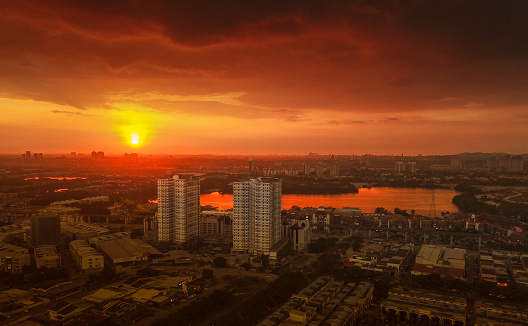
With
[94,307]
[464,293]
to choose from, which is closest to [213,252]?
[94,307]

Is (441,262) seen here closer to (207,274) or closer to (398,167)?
(207,274)

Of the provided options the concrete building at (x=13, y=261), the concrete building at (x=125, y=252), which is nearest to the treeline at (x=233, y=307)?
the concrete building at (x=125, y=252)

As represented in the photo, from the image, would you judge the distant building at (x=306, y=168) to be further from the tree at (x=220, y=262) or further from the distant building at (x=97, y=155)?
the tree at (x=220, y=262)

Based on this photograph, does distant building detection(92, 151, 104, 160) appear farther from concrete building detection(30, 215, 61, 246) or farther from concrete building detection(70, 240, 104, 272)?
concrete building detection(70, 240, 104, 272)

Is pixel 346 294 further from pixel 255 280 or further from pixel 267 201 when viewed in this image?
pixel 267 201

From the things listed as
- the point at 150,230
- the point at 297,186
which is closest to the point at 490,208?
the point at 297,186

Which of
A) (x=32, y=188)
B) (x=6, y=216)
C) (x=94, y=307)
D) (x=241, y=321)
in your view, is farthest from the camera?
(x=32, y=188)

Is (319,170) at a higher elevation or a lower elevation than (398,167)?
lower
